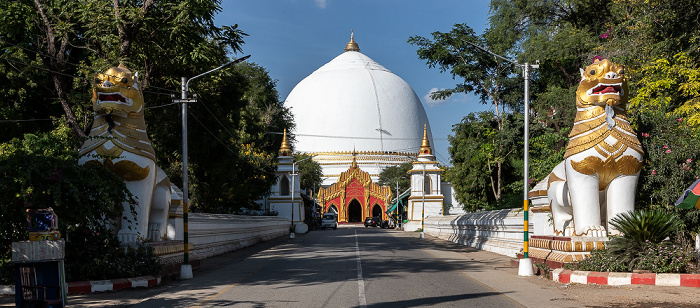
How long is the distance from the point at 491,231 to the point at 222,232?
987 cm

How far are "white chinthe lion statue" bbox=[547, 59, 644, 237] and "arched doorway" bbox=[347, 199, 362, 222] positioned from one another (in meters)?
65.3

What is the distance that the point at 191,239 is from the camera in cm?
1938

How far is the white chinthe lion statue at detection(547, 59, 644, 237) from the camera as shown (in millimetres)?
12523

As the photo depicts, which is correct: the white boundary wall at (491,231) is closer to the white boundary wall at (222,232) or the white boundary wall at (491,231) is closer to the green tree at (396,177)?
the white boundary wall at (222,232)

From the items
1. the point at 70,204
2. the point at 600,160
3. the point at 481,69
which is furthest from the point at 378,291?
the point at 481,69

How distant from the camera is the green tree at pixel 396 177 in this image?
72.7 metres

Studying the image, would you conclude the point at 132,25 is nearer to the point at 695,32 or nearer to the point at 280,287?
the point at 280,287

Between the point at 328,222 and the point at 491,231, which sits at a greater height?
the point at 491,231

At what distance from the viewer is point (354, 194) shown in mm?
75438

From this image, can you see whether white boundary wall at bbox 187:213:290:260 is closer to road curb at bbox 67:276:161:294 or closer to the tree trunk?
the tree trunk

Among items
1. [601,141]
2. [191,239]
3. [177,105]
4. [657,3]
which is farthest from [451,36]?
[601,141]

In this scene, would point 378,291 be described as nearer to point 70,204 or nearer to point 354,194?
point 70,204

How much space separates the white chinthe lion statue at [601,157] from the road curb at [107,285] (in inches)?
328

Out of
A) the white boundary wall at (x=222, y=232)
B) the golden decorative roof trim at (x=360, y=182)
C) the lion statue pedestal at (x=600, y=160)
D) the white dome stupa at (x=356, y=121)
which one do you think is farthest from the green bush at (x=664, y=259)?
the white dome stupa at (x=356, y=121)
